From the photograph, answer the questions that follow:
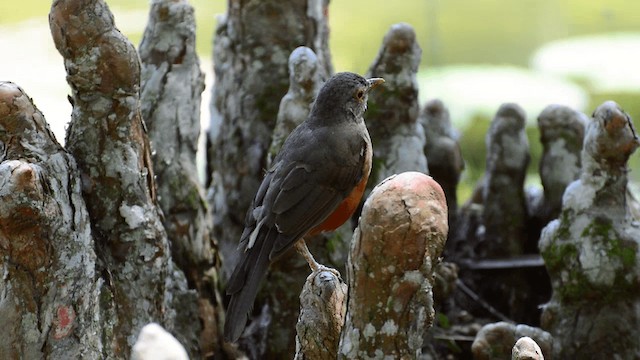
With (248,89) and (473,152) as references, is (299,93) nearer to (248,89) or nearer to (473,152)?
(248,89)

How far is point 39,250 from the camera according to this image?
327 centimetres

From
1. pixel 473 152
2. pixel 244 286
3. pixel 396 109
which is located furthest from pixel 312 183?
pixel 473 152

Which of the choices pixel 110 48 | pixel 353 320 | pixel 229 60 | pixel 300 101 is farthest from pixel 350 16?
pixel 353 320

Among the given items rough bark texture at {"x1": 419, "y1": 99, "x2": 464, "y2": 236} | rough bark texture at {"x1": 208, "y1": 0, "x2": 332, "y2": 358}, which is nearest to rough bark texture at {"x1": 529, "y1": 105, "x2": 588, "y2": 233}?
rough bark texture at {"x1": 419, "y1": 99, "x2": 464, "y2": 236}

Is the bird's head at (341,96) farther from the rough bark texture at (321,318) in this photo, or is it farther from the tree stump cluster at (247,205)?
the rough bark texture at (321,318)

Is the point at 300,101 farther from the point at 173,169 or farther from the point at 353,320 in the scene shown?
the point at 353,320

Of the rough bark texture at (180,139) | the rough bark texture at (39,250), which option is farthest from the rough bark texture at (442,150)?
the rough bark texture at (39,250)

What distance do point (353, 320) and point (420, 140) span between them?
90.0 inches

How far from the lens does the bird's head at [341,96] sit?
161 inches

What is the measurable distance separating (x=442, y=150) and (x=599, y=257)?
4.98 feet

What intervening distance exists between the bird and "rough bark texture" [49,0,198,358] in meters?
0.33

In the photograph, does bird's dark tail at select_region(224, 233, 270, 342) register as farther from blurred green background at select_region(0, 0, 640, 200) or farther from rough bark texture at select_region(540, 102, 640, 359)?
blurred green background at select_region(0, 0, 640, 200)

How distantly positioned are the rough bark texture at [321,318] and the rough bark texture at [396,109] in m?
1.72

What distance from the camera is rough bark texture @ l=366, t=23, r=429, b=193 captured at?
196 inches
